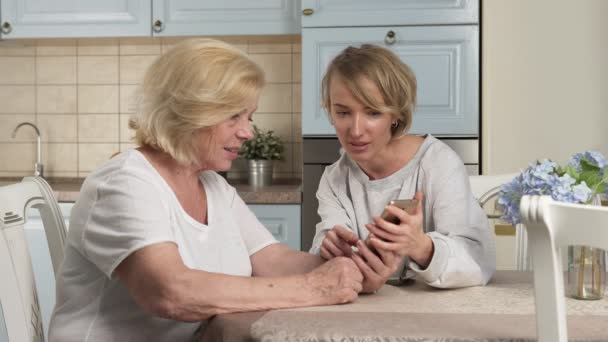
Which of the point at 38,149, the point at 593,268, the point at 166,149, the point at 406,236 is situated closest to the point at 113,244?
the point at 166,149

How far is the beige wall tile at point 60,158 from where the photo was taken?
373 cm

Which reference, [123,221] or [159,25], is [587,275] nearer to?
[123,221]

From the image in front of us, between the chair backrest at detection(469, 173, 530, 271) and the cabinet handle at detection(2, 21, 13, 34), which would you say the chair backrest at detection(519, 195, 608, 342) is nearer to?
the chair backrest at detection(469, 173, 530, 271)

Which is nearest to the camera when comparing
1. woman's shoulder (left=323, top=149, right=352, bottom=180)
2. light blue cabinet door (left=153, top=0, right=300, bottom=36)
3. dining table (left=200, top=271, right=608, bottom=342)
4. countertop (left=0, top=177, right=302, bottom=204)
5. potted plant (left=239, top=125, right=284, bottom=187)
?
dining table (left=200, top=271, right=608, bottom=342)

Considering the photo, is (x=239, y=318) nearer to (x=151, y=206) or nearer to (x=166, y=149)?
(x=151, y=206)

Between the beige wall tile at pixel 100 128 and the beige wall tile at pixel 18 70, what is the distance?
0.34 meters

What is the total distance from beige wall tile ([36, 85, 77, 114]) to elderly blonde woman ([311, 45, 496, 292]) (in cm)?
224

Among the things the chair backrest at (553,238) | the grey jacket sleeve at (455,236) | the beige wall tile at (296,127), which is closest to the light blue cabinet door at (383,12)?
the beige wall tile at (296,127)

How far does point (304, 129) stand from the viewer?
9.93 feet

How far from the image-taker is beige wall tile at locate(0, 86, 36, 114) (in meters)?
3.77

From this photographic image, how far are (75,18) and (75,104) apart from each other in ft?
1.81

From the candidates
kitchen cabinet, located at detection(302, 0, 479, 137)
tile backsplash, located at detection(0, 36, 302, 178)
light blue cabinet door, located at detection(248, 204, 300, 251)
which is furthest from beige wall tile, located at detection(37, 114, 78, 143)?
kitchen cabinet, located at detection(302, 0, 479, 137)

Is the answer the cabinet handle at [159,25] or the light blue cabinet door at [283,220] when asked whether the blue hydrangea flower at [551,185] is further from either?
the cabinet handle at [159,25]

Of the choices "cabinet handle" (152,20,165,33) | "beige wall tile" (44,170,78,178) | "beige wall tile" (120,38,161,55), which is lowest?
"beige wall tile" (44,170,78,178)
